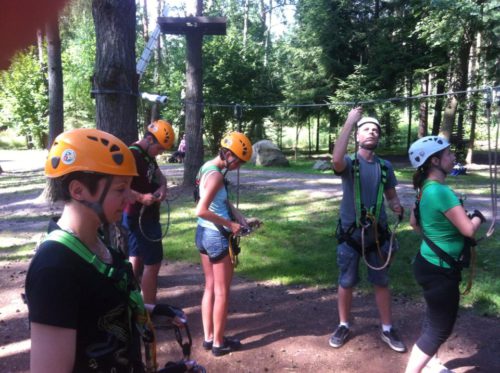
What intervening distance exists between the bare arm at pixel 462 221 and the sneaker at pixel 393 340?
1.42m

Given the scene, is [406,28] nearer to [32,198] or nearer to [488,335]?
[32,198]

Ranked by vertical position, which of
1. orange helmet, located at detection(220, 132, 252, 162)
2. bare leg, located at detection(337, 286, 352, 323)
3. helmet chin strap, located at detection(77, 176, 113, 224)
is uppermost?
orange helmet, located at detection(220, 132, 252, 162)

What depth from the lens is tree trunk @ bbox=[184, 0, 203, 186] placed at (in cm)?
1228

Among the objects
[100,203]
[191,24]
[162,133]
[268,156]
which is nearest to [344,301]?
[162,133]

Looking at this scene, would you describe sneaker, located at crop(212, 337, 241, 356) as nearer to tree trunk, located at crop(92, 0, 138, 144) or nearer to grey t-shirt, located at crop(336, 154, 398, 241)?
grey t-shirt, located at crop(336, 154, 398, 241)

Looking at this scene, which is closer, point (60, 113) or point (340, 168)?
point (340, 168)

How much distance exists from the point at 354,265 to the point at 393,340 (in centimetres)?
77

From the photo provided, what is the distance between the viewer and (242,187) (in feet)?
43.6

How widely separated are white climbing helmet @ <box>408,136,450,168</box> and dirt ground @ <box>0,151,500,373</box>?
1743 mm

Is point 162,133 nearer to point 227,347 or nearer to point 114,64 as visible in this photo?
point 114,64

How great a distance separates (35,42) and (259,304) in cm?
473

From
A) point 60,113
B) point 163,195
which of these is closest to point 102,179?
point 163,195

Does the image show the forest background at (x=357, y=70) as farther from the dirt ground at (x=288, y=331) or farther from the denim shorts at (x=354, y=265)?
the denim shorts at (x=354, y=265)

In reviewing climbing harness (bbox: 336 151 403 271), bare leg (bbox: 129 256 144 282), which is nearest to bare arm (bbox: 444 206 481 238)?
climbing harness (bbox: 336 151 403 271)
